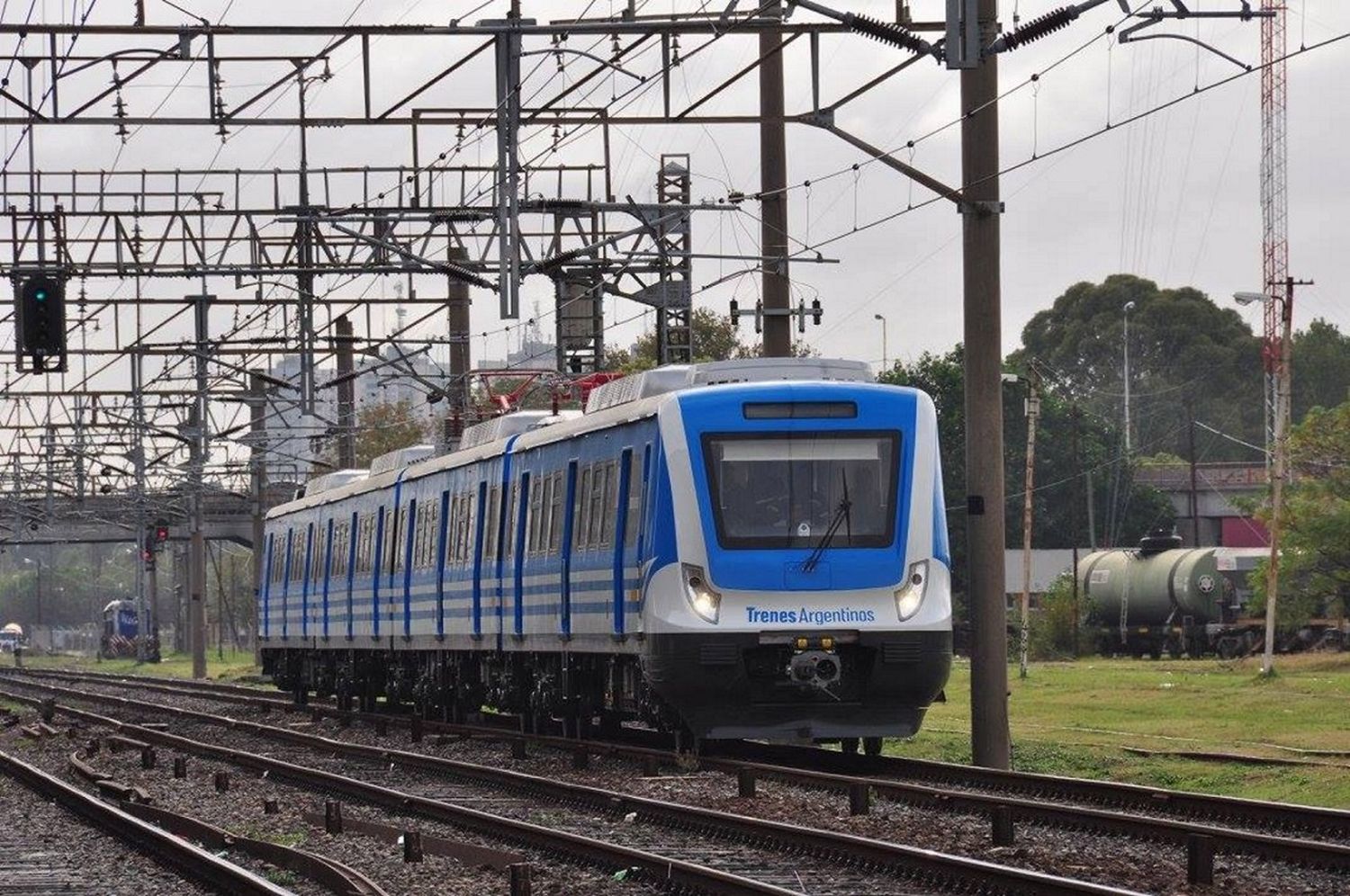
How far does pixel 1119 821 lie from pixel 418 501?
1888 centimetres

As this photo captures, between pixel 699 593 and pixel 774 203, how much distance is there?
1073 centimetres

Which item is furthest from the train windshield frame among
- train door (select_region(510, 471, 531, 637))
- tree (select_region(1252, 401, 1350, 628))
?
tree (select_region(1252, 401, 1350, 628))

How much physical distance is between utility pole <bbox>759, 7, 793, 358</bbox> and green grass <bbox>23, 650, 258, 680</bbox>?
135 feet

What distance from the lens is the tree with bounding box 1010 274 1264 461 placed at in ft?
448

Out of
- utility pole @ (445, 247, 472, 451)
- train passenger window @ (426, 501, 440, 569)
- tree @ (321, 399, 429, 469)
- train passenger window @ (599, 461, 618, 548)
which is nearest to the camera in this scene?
train passenger window @ (599, 461, 618, 548)

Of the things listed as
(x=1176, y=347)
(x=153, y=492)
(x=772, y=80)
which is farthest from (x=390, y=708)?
(x=1176, y=347)

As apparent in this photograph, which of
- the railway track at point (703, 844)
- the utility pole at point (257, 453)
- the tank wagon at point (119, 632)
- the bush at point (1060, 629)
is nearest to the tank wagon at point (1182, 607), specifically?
the bush at point (1060, 629)

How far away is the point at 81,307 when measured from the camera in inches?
1858

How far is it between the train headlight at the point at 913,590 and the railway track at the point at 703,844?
11.1 ft

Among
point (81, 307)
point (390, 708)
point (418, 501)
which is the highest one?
point (81, 307)

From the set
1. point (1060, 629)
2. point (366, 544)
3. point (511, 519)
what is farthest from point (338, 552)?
point (1060, 629)

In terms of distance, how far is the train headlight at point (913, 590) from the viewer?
21.7 m

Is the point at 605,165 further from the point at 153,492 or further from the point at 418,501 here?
the point at 153,492

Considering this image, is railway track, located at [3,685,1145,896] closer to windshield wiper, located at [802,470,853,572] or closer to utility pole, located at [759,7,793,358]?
windshield wiper, located at [802,470,853,572]
